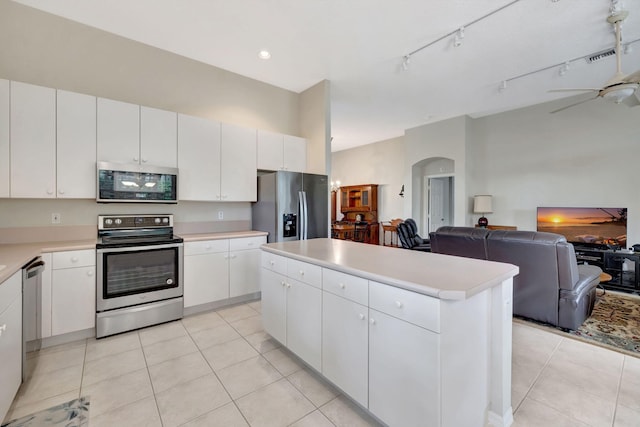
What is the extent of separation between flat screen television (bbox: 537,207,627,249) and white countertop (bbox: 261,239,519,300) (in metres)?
4.65

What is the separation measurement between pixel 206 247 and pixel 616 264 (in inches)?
235

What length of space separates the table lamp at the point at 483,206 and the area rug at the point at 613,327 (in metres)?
2.43

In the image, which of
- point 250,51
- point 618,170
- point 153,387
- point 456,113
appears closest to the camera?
point 153,387

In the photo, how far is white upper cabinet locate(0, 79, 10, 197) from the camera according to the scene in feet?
7.77

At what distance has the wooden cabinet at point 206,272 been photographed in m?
3.15

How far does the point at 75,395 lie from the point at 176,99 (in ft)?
10.5

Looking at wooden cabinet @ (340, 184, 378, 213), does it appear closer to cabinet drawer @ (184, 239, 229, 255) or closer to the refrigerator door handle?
the refrigerator door handle

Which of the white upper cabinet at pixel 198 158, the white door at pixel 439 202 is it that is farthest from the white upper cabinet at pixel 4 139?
the white door at pixel 439 202

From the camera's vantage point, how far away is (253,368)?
217 cm

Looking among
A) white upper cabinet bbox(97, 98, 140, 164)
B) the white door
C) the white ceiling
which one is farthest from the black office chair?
white upper cabinet bbox(97, 98, 140, 164)

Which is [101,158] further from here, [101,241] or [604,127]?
[604,127]

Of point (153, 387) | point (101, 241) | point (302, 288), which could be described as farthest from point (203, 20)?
point (153, 387)

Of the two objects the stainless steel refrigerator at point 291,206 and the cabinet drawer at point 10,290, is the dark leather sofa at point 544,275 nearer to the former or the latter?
the stainless steel refrigerator at point 291,206

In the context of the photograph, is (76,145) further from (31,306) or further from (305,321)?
(305,321)
